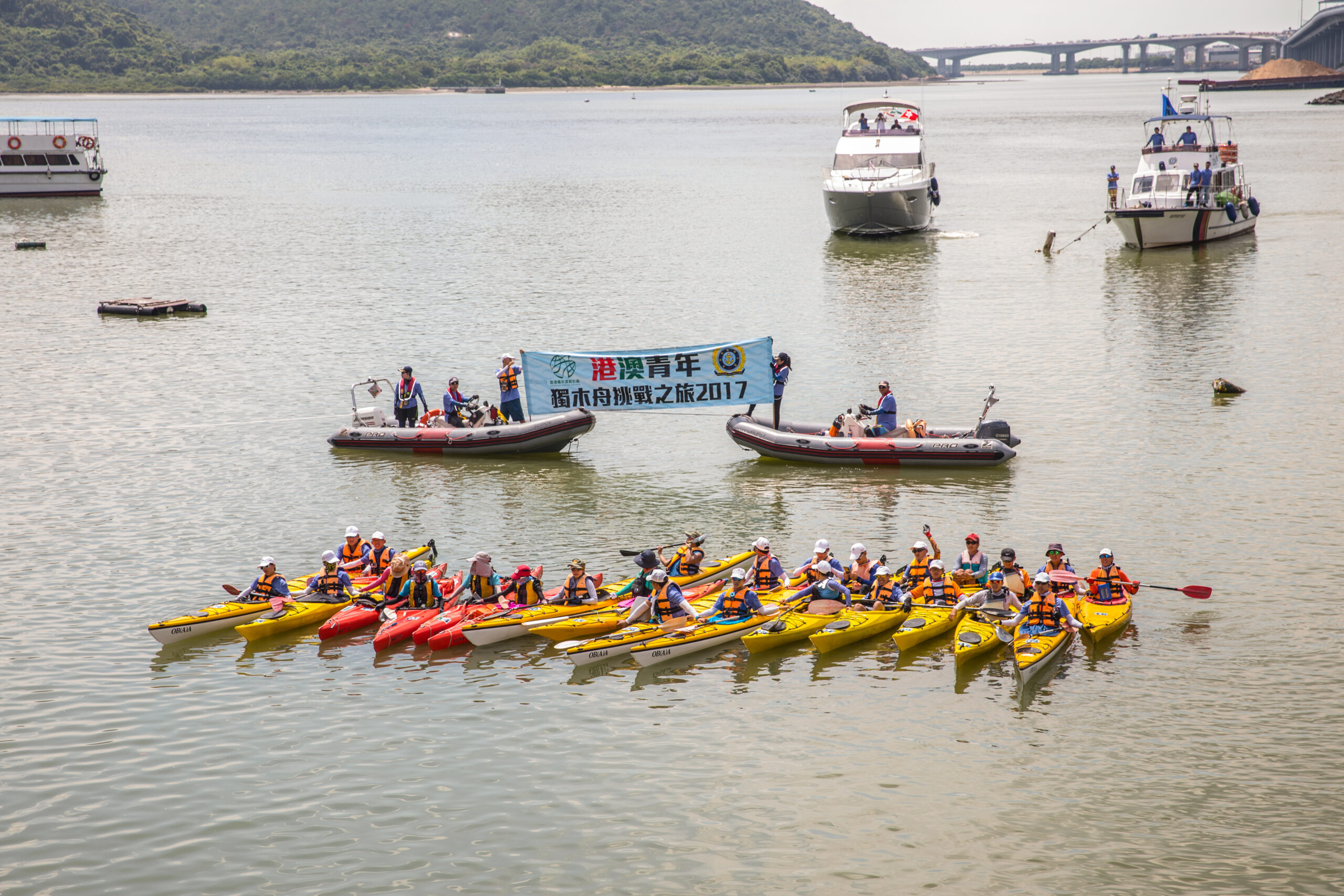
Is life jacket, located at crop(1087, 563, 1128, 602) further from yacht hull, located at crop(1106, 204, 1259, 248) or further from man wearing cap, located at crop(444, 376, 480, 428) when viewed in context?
yacht hull, located at crop(1106, 204, 1259, 248)

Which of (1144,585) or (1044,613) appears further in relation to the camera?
(1144,585)

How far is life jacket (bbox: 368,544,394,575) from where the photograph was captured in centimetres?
2411

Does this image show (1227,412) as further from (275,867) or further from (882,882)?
(275,867)

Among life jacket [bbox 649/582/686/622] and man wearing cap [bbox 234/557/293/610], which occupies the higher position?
man wearing cap [bbox 234/557/293/610]

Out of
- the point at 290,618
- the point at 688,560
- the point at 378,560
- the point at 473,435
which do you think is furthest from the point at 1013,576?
the point at 473,435

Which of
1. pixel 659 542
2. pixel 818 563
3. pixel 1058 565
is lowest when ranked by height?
pixel 1058 565

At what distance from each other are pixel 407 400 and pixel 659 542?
10.7m

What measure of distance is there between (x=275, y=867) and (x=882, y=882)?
7.94 metres

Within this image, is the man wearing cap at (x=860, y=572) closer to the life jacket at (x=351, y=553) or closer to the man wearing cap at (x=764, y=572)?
the man wearing cap at (x=764, y=572)

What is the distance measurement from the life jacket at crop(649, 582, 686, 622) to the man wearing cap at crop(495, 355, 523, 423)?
12.2m

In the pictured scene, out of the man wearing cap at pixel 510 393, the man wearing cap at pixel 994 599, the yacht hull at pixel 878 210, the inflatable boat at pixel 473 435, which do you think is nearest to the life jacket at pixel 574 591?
the man wearing cap at pixel 994 599

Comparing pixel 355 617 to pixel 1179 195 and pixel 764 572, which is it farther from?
pixel 1179 195

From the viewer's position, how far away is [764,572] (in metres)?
23.2

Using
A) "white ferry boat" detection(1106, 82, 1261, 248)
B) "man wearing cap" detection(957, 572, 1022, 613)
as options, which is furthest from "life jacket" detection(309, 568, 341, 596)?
"white ferry boat" detection(1106, 82, 1261, 248)
